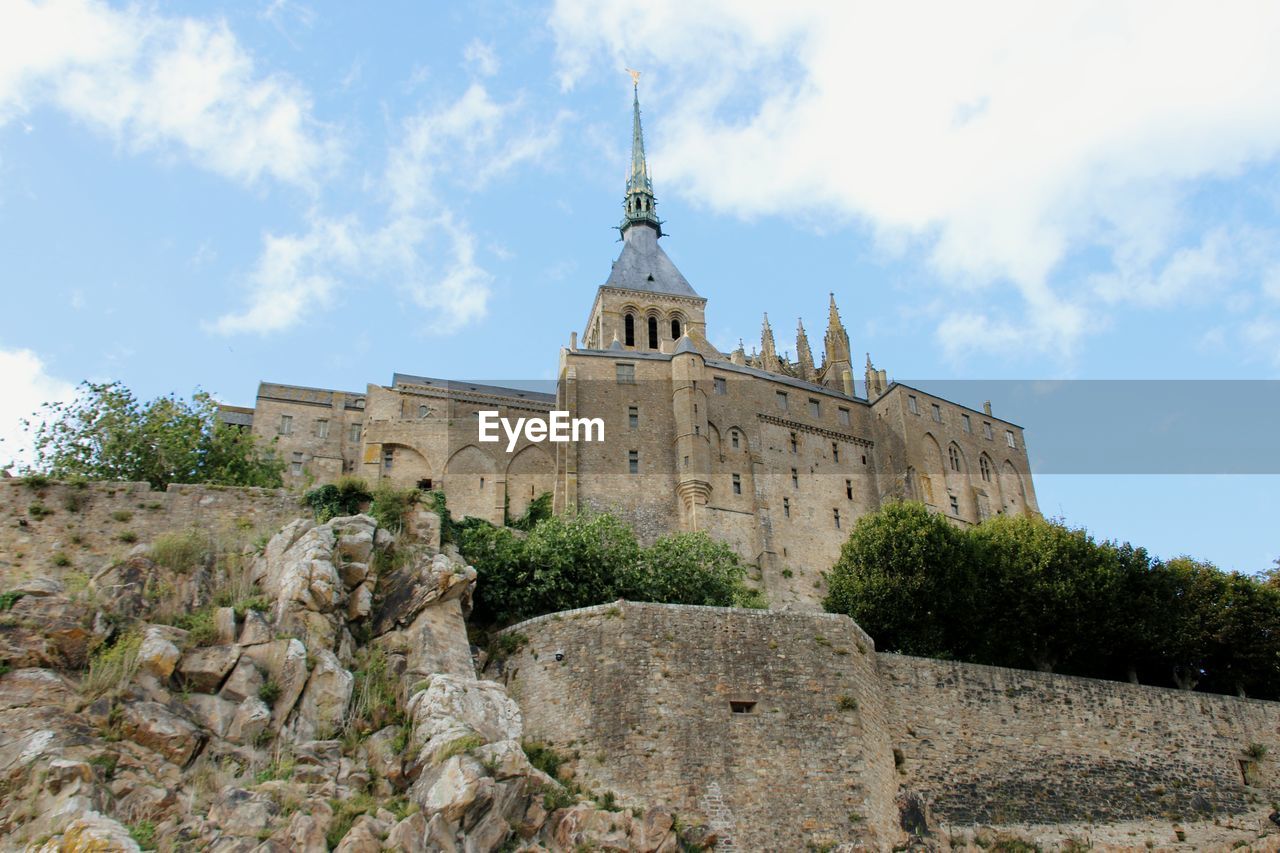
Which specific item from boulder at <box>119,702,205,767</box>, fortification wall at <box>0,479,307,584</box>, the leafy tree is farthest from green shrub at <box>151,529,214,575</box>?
the leafy tree

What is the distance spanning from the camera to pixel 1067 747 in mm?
31234

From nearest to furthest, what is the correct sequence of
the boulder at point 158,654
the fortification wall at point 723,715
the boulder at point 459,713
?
the boulder at point 158,654, the boulder at point 459,713, the fortification wall at point 723,715

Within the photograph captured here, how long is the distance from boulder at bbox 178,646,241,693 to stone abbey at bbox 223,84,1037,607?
105 feet

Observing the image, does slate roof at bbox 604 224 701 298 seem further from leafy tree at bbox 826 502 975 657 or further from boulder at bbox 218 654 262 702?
boulder at bbox 218 654 262 702

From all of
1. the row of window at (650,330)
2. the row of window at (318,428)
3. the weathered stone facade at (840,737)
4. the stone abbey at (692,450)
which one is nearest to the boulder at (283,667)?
the weathered stone facade at (840,737)

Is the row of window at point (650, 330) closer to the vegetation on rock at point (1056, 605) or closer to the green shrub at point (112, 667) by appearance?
the vegetation on rock at point (1056, 605)

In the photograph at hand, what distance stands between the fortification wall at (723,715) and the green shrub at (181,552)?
23.0 ft

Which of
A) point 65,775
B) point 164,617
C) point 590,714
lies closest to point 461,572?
point 590,714

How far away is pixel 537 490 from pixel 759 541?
440 inches

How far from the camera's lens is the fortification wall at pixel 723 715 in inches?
1006

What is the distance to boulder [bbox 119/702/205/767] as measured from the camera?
2130 cm

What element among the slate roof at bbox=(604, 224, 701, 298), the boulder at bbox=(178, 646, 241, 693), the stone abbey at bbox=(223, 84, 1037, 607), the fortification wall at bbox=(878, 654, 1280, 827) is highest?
the slate roof at bbox=(604, 224, 701, 298)

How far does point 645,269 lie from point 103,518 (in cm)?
5914

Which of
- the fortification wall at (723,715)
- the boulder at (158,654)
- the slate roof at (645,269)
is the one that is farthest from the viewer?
the slate roof at (645,269)
